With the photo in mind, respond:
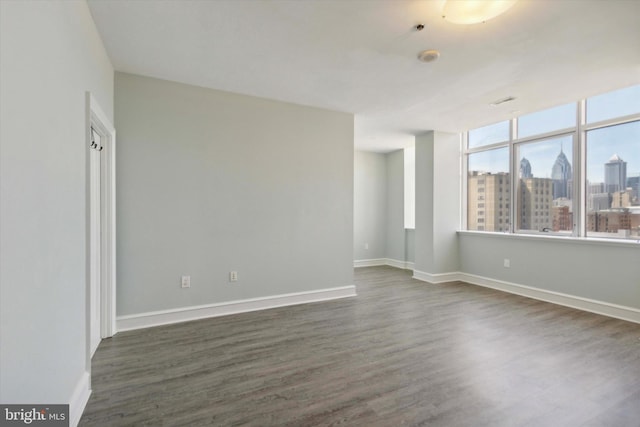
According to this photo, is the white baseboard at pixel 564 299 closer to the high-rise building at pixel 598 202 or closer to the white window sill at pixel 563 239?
the white window sill at pixel 563 239

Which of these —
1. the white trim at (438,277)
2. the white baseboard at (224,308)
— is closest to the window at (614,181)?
the white trim at (438,277)

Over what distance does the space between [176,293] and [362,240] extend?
13.8 ft

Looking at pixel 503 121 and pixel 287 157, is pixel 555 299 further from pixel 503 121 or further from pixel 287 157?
pixel 287 157

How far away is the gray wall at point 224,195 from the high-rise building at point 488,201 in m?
2.49

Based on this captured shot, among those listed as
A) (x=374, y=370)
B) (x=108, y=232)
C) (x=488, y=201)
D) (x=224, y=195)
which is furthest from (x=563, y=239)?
(x=108, y=232)

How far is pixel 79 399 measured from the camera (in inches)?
69.4

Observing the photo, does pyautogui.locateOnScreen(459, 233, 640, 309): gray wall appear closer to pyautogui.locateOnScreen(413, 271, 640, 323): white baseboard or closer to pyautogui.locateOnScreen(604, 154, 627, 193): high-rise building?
pyautogui.locateOnScreen(413, 271, 640, 323): white baseboard

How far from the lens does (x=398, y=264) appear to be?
6.44m

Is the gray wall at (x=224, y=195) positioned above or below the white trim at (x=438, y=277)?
above

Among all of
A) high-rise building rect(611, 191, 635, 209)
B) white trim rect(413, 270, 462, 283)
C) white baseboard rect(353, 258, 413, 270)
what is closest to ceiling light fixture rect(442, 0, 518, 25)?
high-rise building rect(611, 191, 635, 209)

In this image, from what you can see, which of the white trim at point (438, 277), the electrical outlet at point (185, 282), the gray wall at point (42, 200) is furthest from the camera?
the white trim at point (438, 277)

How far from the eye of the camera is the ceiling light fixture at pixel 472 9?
1.84 meters

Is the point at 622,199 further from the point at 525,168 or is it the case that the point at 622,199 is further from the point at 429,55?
the point at 429,55

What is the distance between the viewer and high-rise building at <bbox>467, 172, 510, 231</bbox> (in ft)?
15.6
